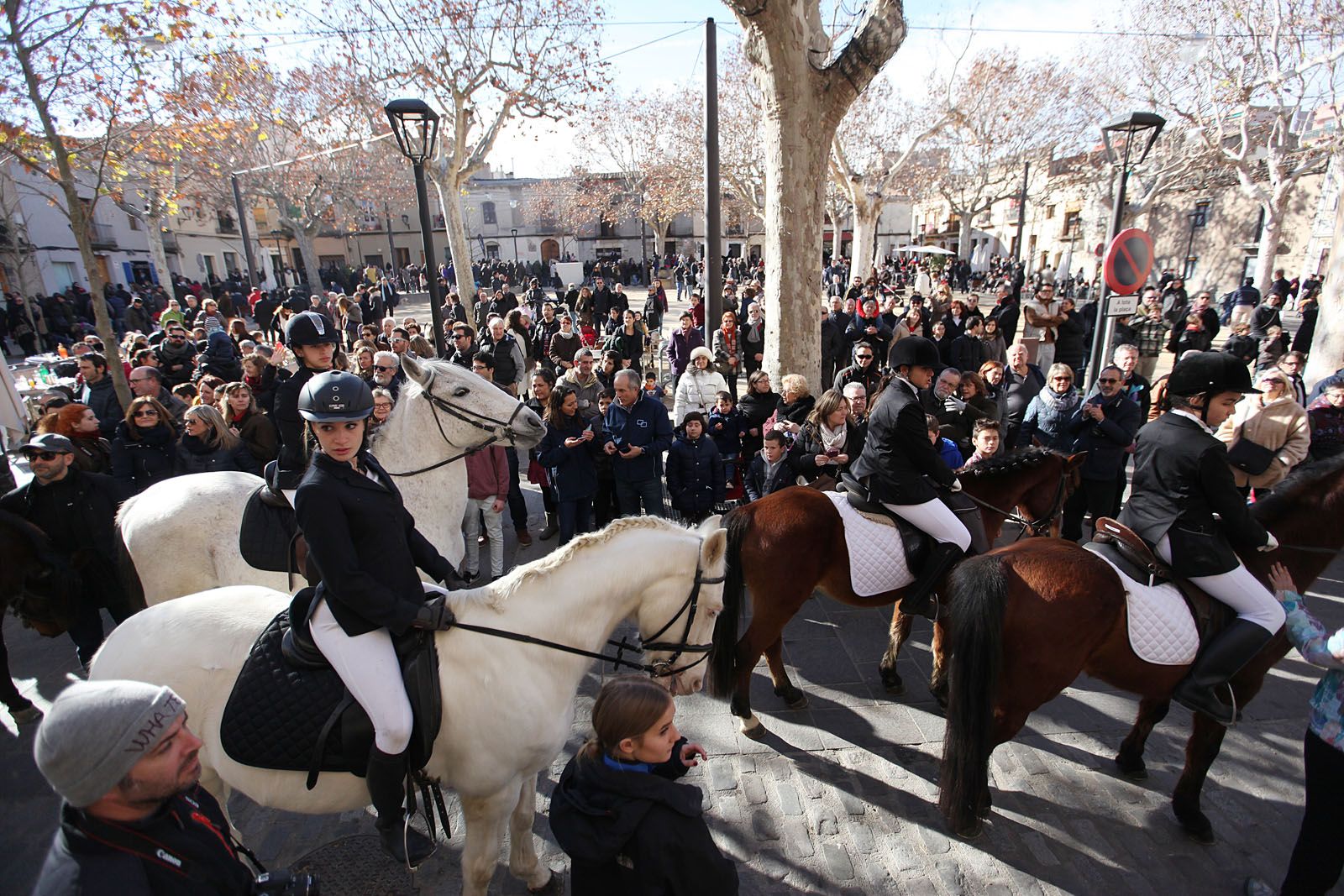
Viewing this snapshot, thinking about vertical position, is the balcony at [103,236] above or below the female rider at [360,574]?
above

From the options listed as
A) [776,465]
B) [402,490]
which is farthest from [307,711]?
[776,465]

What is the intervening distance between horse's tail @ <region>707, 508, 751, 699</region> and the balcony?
4151 centimetres

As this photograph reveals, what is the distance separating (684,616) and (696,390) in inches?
210

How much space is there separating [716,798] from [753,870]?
1.73 ft

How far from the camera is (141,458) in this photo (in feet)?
18.8

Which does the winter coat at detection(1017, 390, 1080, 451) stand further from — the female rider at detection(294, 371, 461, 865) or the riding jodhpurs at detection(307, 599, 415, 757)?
the riding jodhpurs at detection(307, 599, 415, 757)

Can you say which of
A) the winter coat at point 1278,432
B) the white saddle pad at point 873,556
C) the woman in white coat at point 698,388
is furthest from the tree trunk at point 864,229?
the white saddle pad at point 873,556

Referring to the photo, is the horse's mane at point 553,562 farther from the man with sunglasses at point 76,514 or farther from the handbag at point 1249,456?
the handbag at point 1249,456

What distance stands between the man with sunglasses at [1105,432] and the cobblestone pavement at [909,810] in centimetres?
205

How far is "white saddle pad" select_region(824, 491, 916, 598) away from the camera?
4590mm

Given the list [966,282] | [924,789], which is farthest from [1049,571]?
[966,282]

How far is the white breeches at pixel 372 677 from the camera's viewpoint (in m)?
2.57

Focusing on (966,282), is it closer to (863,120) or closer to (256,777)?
(863,120)

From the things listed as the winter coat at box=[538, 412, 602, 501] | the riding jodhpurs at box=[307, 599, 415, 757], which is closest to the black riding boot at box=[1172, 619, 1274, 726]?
the riding jodhpurs at box=[307, 599, 415, 757]
